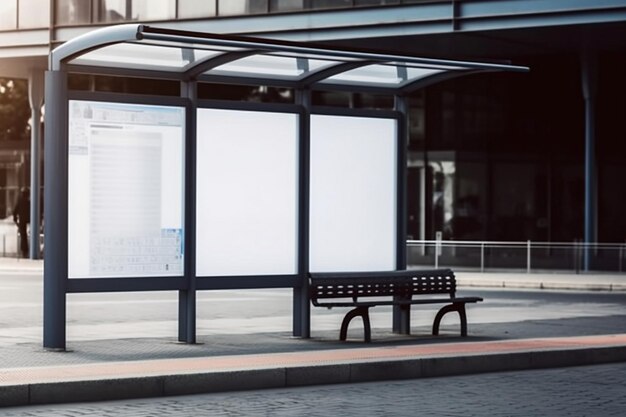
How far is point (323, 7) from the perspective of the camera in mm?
32812

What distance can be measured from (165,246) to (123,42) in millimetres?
Answer: 2412

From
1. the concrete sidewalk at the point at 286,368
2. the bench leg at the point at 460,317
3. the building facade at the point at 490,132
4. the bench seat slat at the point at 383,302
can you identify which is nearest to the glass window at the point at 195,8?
the building facade at the point at 490,132

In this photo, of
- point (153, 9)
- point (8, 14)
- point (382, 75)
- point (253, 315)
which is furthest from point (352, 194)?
point (8, 14)

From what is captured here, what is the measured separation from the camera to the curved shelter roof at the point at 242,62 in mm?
12812

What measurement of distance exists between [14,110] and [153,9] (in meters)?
11.6

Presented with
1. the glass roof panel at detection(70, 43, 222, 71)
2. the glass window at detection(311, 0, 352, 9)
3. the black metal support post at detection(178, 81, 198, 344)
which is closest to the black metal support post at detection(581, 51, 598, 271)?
the glass window at detection(311, 0, 352, 9)

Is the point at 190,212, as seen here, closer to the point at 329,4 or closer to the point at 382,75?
the point at 382,75

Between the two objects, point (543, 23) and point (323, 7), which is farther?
point (323, 7)

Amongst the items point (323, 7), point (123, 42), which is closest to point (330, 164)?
point (123, 42)

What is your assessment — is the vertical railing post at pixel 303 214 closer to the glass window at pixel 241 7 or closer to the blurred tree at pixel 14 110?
the glass window at pixel 241 7

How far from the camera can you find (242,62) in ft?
47.8

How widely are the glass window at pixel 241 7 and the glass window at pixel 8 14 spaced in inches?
285

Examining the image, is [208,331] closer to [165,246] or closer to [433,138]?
[165,246]

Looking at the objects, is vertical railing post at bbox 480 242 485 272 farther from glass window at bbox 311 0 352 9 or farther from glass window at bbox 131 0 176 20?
glass window at bbox 131 0 176 20
